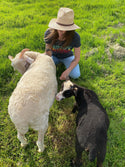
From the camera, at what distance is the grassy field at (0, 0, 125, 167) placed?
2508mm

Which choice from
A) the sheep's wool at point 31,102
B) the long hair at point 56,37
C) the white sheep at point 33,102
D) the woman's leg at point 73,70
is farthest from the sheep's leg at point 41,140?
the long hair at point 56,37

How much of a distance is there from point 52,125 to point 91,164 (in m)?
1.01

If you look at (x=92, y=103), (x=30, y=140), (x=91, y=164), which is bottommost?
(x=91, y=164)

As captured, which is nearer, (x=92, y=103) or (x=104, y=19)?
(x=92, y=103)

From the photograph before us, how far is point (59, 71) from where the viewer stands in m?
3.83

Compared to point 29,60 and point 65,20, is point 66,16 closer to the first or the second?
point 65,20

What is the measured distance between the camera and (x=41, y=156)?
97.8 inches

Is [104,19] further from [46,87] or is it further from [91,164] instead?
[91,164]

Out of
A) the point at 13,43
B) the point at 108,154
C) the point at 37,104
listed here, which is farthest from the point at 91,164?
the point at 13,43

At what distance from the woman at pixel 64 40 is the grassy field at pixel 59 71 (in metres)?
0.53

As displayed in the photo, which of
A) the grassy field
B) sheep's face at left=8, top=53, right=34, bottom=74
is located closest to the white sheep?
the grassy field

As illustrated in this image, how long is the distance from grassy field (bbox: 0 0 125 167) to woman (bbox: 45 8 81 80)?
53 cm

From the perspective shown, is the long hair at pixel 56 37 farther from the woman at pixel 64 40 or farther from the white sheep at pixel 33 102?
the white sheep at pixel 33 102

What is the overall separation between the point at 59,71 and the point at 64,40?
949 mm
